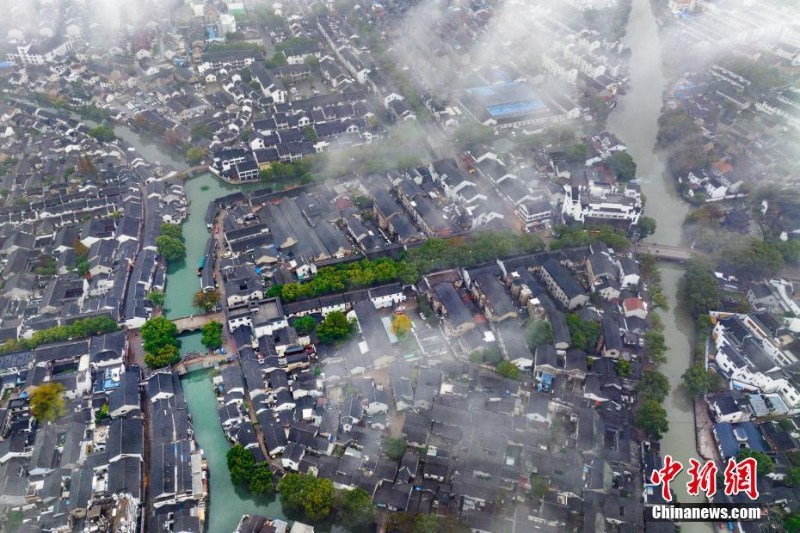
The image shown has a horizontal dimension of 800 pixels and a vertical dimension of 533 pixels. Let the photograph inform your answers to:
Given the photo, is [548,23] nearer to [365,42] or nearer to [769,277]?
[365,42]

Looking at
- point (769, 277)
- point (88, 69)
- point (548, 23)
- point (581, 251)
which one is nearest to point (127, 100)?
point (88, 69)

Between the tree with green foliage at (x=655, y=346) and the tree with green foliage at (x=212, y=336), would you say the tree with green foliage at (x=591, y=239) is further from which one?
the tree with green foliage at (x=212, y=336)

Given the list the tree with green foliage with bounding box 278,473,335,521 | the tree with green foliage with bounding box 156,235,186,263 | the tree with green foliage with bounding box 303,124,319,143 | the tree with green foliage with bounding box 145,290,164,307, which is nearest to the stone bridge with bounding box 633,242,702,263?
the tree with green foliage with bounding box 278,473,335,521

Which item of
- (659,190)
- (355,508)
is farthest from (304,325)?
(659,190)

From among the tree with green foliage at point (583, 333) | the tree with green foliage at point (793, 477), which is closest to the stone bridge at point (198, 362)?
Result: the tree with green foliage at point (583, 333)

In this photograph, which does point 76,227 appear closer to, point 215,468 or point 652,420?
point 215,468

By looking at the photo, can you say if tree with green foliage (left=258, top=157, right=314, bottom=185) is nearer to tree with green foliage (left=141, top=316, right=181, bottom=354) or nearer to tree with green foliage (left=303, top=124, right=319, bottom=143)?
tree with green foliage (left=303, top=124, right=319, bottom=143)
